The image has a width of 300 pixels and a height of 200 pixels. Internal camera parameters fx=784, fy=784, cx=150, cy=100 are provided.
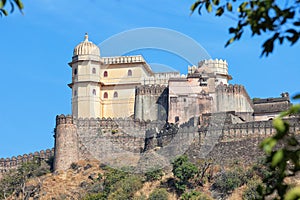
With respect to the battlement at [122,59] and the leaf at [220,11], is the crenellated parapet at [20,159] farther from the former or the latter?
the leaf at [220,11]

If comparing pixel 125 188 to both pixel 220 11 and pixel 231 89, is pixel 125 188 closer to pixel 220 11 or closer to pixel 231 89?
pixel 231 89

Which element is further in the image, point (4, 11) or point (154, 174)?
point (154, 174)

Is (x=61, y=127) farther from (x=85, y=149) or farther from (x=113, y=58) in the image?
(x=113, y=58)

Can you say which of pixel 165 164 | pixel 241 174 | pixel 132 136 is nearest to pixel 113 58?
pixel 132 136

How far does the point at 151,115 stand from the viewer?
5472 centimetres

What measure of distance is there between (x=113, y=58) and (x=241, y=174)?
62.1 ft

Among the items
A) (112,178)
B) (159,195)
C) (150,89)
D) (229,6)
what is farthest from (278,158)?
(150,89)

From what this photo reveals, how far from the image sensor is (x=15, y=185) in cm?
5269

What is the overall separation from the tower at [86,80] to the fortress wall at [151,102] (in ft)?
11.6

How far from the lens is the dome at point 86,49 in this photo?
58531mm

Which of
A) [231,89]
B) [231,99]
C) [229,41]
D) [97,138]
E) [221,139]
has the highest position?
[231,89]

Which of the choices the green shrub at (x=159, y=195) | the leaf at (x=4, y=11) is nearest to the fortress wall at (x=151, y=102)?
the green shrub at (x=159, y=195)

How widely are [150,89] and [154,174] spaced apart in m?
9.81

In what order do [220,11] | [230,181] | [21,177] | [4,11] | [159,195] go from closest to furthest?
[4,11], [220,11], [230,181], [159,195], [21,177]
